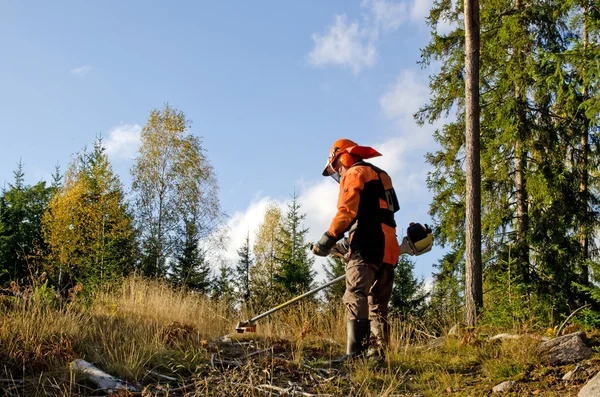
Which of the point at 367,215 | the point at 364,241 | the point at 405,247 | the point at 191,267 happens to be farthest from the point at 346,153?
the point at 191,267

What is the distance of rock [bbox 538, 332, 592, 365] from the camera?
616 centimetres

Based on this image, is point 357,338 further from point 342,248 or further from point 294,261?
point 294,261

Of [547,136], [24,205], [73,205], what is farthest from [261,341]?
[24,205]

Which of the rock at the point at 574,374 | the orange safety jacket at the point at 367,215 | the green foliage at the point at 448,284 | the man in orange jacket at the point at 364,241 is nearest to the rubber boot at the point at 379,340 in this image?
the man in orange jacket at the point at 364,241

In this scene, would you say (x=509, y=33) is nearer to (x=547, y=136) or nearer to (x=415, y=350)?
(x=547, y=136)

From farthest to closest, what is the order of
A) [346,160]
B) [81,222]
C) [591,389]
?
[81,222] → [346,160] → [591,389]

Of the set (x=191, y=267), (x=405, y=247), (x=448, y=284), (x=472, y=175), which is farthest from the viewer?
(x=191, y=267)

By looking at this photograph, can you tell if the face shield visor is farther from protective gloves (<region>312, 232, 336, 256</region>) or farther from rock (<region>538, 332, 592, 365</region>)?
rock (<region>538, 332, 592, 365</region>)

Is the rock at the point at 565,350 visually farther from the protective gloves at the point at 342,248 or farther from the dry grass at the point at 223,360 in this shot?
the protective gloves at the point at 342,248

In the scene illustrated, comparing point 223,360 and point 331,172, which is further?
point 331,172

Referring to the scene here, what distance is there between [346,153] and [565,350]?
10.9 ft

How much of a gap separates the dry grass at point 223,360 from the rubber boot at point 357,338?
0.64 feet

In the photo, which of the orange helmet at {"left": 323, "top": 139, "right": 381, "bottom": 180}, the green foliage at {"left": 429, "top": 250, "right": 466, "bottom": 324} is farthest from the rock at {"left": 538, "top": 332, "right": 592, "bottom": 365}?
the green foliage at {"left": 429, "top": 250, "right": 466, "bottom": 324}

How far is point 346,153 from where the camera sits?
22.4 ft
